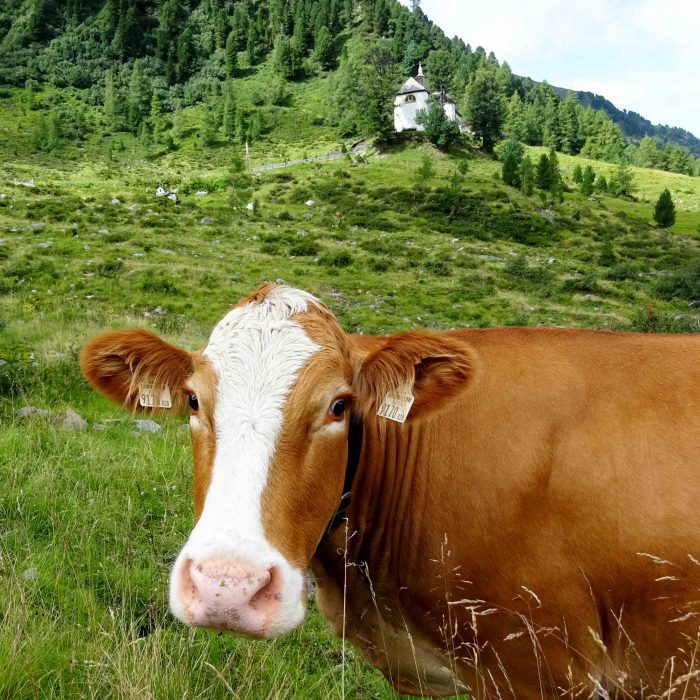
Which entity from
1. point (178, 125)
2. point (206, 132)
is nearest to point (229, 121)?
point (206, 132)

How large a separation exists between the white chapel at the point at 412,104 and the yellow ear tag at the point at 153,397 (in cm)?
7928

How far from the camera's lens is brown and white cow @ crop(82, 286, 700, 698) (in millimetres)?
2312

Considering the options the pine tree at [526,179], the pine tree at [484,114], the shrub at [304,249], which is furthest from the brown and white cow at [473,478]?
the pine tree at [484,114]

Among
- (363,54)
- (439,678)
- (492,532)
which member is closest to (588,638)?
(492,532)

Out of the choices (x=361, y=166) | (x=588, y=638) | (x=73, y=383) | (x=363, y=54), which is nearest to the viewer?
(x=588, y=638)

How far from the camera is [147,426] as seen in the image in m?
6.99

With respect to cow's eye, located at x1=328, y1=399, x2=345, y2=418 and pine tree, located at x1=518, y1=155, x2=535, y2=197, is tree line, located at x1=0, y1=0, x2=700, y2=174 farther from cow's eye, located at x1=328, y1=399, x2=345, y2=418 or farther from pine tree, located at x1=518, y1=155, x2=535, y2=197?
cow's eye, located at x1=328, y1=399, x2=345, y2=418

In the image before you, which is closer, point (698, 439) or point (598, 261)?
point (698, 439)

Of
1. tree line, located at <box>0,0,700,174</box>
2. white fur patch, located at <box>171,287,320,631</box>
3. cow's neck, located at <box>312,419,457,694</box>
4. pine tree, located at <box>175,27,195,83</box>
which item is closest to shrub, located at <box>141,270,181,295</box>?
cow's neck, located at <box>312,419,457,694</box>

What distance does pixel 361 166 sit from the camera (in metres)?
57.2

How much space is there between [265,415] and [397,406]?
69 cm

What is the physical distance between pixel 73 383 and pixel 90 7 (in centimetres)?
15183

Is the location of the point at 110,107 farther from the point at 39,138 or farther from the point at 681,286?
the point at 681,286

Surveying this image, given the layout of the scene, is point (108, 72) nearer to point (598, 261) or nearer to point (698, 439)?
point (598, 261)
